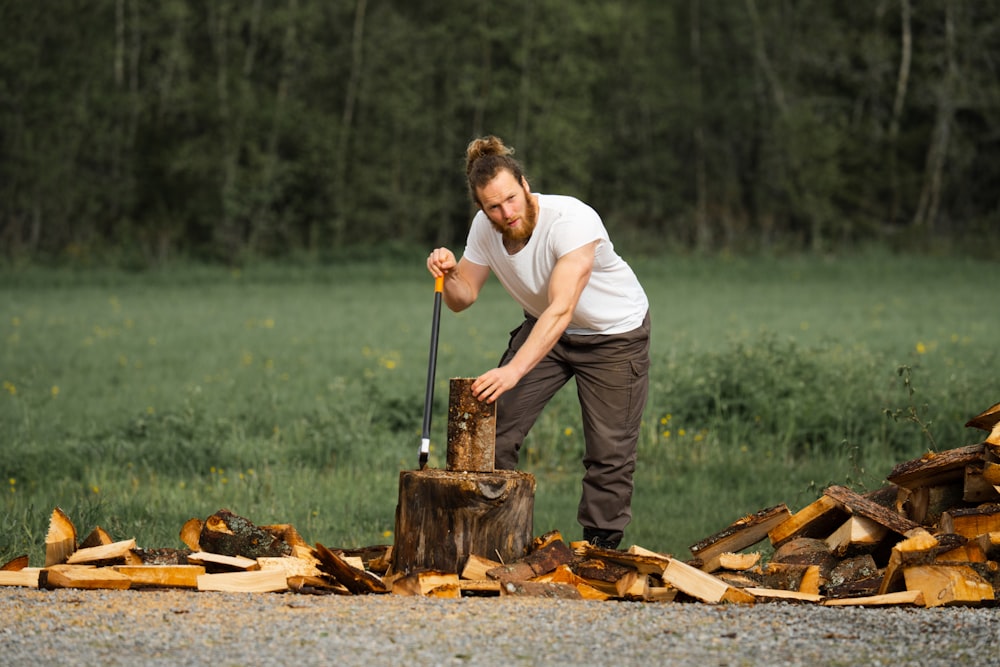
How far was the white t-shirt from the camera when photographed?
6082 mm

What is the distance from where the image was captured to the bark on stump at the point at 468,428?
5.87 m

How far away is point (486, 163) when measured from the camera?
5.89 m

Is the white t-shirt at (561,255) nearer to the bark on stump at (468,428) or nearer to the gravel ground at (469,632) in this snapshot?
the bark on stump at (468,428)

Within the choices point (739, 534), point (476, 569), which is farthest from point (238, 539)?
point (739, 534)

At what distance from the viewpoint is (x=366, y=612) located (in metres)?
4.79

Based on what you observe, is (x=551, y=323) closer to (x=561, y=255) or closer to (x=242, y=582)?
(x=561, y=255)

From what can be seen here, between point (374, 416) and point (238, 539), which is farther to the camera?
point (374, 416)

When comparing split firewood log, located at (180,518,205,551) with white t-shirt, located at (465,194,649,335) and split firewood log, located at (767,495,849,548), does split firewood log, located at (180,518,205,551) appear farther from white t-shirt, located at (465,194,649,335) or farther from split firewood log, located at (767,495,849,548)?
split firewood log, located at (767,495,849,548)

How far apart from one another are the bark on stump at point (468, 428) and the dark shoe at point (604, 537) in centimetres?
109

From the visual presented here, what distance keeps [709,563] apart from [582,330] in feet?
4.44

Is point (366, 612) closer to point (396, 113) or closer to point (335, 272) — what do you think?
point (335, 272)

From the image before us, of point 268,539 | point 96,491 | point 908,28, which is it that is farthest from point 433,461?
point 908,28

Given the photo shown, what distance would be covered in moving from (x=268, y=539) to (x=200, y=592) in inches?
21.5

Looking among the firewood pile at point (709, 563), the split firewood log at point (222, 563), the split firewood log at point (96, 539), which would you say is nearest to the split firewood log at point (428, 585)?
the firewood pile at point (709, 563)
